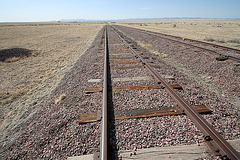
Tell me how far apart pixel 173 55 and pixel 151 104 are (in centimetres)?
668

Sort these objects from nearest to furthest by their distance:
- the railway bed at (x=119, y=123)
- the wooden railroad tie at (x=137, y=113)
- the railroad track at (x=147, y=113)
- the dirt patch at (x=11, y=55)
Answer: the railroad track at (x=147, y=113) → the railway bed at (x=119, y=123) → the wooden railroad tie at (x=137, y=113) → the dirt patch at (x=11, y=55)

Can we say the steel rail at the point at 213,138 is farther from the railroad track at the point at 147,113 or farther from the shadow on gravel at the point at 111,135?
the shadow on gravel at the point at 111,135

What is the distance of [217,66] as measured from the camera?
651 cm

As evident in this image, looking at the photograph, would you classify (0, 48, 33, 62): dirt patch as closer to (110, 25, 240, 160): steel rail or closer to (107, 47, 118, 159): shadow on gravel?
(107, 47, 118, 159): shadow on gravel

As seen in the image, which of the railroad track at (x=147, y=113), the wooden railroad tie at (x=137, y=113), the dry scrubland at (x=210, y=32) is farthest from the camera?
the dry scrubland at (x=210, y=32)

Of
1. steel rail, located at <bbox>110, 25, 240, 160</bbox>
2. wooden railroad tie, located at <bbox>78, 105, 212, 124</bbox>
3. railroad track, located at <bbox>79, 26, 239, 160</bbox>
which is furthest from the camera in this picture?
wooden railroad tie, located at <bbox>78, 105, 212, 124</bbox>

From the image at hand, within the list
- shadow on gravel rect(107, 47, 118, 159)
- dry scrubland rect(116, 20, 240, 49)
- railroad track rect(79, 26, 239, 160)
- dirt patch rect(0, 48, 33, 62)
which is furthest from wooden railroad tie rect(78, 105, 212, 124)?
dry scrubland rect(116, 20, 240, 49)

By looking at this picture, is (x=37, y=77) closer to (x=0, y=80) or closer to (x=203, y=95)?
(x=0, y=80)

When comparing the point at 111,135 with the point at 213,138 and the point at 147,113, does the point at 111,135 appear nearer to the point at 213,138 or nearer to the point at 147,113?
the point at 147,113

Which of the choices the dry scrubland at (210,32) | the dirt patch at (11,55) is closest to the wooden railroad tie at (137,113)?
the dirt patch at (11,55)

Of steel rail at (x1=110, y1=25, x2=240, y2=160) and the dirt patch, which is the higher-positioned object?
the dirt patch

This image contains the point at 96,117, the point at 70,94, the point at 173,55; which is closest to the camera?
the point at 96,117

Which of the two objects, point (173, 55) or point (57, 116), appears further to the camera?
point (173, 55)

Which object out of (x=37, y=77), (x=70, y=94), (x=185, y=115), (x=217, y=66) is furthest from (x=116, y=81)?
(x=217, y=66)
